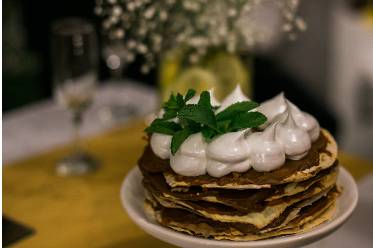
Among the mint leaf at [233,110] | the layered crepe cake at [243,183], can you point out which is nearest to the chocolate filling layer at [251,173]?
the layered crepe cake at [243,183]

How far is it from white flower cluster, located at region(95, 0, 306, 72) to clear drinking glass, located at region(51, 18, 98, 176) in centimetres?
7

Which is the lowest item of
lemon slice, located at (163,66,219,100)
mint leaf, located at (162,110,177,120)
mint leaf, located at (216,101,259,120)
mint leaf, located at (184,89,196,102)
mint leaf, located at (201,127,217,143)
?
lemon slice, located at (163,66,219,100)

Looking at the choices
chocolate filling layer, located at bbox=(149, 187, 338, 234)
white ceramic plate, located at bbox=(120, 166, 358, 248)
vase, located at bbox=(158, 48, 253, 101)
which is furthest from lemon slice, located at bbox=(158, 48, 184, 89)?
chocolate filling layer, located at bbox=(149, 187, 338, 234)

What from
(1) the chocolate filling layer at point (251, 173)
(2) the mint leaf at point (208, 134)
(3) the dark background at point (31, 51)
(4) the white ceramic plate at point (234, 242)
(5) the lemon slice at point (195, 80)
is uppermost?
(2) the mint leaf at point (208, 134)

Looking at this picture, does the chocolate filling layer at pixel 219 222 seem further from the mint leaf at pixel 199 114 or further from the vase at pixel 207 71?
the vase at pixel 207 71

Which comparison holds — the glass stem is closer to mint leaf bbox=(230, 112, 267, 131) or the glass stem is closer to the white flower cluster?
the white flower cluster

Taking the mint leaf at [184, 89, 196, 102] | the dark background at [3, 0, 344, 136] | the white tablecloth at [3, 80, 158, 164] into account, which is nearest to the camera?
the mint leaf at [184, 89, 196, 102]

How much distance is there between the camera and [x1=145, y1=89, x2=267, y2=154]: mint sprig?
1.13 m

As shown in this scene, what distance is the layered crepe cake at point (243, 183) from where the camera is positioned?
1.10m

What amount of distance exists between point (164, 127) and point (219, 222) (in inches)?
7.4

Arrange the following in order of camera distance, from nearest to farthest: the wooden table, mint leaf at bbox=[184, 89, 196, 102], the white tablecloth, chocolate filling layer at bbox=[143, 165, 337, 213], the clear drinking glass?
chocolate filling layer at bbox=[143, 165, 337, 213] < mint leaf at bbox=[184, 89, 196, 102] < the wooden table < the clear drinking glass < the white tablecloth

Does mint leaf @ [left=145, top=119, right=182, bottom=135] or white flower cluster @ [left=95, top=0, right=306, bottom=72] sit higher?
white flower cluster @ [left=95, top=0, right=306, bottom=72]

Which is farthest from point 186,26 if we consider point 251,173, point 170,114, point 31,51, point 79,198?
point 31,51

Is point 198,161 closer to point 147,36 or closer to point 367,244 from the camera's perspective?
point 367,244
